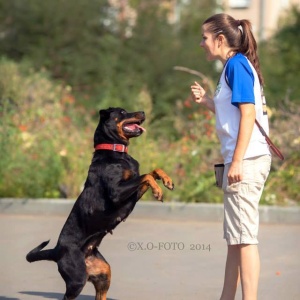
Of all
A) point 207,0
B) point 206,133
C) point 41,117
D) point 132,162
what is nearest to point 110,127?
point 132,162

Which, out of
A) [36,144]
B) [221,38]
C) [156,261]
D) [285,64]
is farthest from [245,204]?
[285,64]

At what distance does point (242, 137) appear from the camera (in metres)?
5.37

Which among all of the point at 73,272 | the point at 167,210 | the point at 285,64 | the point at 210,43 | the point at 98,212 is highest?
the point at 285,64

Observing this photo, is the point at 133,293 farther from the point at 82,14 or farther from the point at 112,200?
the point at 82,14

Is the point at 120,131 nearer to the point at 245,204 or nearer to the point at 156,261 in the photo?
the point at 245,204

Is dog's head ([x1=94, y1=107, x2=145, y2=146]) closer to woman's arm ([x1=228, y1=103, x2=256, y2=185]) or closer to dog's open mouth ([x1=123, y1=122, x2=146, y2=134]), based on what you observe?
dog's open mouth ([x1=123, y1=122, x2=146, y2=134])

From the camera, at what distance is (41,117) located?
1268 centimetres

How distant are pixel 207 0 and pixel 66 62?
8.98 metres

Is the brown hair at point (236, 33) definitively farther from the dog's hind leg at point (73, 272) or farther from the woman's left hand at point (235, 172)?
the dog's hind leg at point (73, 272)

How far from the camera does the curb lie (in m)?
10.0

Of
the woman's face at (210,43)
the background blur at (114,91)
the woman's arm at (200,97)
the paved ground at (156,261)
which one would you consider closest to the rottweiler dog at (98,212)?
the woman's arm at (200,97)

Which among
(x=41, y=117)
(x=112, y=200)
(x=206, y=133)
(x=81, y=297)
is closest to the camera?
(x=112, y=200)

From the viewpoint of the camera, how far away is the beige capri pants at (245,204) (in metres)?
5.47

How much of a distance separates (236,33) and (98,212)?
1516mm
